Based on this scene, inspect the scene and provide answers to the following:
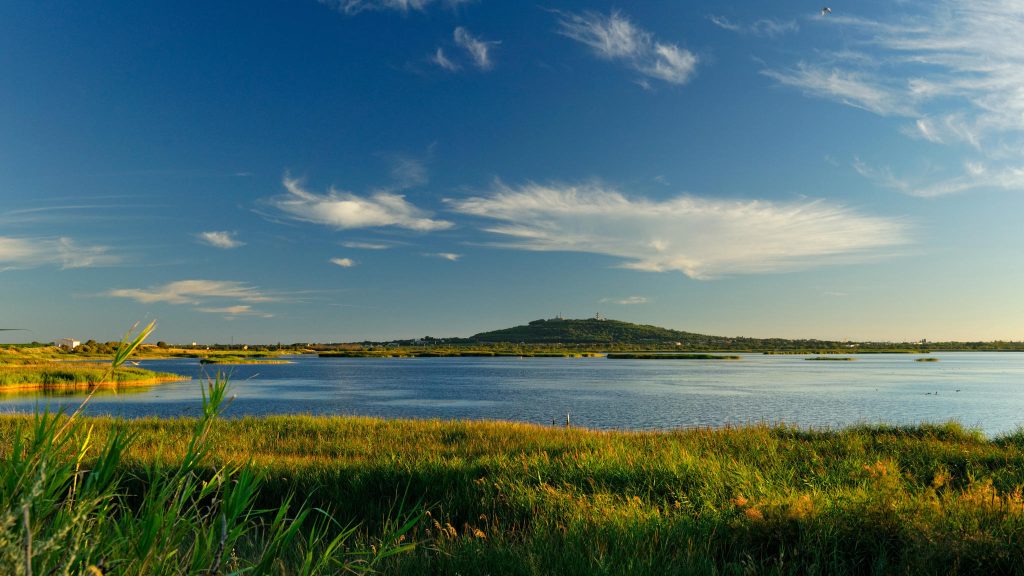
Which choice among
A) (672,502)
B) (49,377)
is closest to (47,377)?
(49,377)

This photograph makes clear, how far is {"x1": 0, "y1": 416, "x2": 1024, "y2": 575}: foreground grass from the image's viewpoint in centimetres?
711

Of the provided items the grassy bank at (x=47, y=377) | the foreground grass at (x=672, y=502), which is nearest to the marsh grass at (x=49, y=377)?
the grassy bank at (x=47, y=377)

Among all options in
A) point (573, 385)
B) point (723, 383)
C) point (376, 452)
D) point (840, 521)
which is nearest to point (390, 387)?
point (573, 385)

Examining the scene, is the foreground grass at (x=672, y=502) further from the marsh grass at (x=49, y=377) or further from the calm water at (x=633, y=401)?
the marsh grass at (x=49, y=377)

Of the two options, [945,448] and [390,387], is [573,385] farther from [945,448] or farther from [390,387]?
[945,448]

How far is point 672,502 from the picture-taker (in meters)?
11.2

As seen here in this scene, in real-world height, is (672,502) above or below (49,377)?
above

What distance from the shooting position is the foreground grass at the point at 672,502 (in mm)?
7113

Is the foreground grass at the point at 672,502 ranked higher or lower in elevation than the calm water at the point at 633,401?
higher

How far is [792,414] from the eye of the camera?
4175 cm

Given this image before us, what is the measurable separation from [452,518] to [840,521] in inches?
251

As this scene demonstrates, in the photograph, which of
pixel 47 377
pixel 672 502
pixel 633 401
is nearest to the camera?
pixel 672 502

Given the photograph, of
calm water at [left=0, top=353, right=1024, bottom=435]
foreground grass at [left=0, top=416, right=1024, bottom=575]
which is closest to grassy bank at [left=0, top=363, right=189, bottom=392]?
calm water at [left=0, top=353, right=1024, bottom=435]

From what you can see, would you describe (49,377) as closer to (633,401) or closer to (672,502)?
(633,401)
